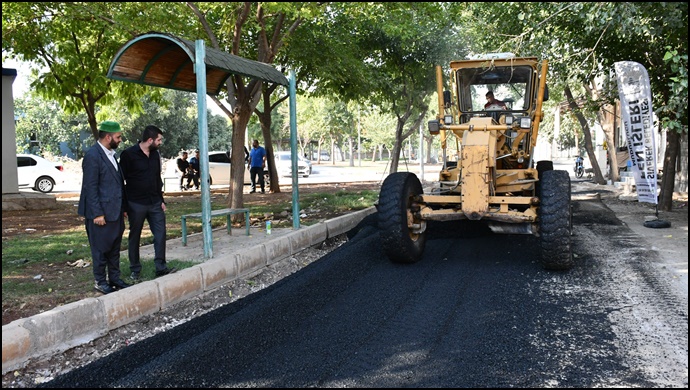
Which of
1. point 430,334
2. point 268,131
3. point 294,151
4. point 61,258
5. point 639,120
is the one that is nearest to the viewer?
point 430,334

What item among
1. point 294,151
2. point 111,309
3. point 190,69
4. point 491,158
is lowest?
point 111,309

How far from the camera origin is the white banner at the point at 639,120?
10.9m

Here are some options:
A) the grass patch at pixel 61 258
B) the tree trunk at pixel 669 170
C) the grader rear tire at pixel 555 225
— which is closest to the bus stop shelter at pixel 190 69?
the grass patch at pixel 61 258

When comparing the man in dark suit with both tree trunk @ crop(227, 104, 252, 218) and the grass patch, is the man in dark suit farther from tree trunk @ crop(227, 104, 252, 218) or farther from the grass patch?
tree trunk @ crop(227, 104, 252, 218)

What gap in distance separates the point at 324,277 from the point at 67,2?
8.66 metres

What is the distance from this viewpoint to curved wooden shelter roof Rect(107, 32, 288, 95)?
24.9 ft

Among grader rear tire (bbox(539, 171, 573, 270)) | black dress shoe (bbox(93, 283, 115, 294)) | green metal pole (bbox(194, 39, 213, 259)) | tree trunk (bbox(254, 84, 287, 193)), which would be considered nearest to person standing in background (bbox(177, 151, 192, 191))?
tree trunk (bbox(254, 84, 287, 193))

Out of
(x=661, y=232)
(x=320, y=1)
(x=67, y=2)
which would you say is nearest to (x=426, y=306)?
(x=661, y=232)

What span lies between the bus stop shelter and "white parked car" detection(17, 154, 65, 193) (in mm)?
16135

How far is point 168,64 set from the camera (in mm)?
9102

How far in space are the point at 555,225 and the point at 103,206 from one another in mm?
4989

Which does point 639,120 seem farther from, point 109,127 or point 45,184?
point 45,184

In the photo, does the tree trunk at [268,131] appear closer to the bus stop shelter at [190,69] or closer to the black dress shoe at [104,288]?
the bus stop shelter at [190,69]

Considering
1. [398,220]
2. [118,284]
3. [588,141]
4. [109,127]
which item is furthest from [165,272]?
[588,141]
